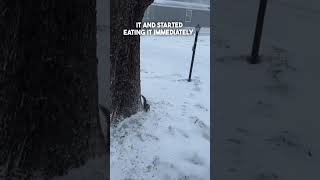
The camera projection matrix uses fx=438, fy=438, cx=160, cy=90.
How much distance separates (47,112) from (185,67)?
9.05 meters

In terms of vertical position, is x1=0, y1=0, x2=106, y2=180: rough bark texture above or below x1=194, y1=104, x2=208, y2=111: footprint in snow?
above

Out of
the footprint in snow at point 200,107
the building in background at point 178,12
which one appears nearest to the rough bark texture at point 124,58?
the footprint in snow at point 200,107

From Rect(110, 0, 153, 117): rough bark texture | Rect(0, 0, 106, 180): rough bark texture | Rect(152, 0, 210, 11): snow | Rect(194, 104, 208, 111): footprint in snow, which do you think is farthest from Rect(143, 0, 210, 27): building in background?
Rect(0, 0, 106, 180): rough bark texture

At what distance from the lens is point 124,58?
539 centimetres

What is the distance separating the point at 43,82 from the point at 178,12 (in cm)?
3038
